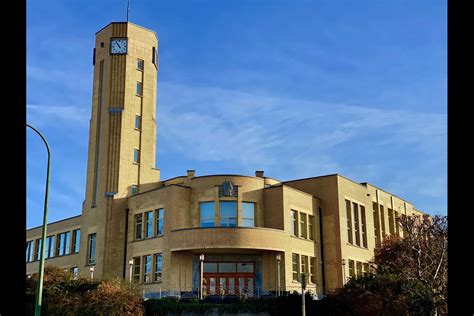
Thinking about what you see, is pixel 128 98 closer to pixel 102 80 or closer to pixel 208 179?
pixel 102 80

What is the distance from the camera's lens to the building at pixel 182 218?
43562 mm

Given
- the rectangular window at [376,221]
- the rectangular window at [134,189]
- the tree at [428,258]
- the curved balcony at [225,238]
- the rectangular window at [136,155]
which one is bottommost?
the tree at [428,258]

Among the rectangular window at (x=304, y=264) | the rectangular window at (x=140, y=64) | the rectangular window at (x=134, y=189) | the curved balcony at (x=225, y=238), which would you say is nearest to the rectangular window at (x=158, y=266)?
Answer: the curved balcony at (x=225, y=238)

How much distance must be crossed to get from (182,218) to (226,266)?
5456 millimetres

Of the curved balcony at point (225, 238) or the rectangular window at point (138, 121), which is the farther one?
the rectangular window at point (138, 121)

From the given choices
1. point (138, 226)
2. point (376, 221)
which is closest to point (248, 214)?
point (138, 226)

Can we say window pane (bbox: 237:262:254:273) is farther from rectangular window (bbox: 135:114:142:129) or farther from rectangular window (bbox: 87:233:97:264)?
rectangular window (bbox: 135:114:142:129)

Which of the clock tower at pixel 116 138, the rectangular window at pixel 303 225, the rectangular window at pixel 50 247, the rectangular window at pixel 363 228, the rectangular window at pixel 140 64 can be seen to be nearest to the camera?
the rectangular window at pixel 303 225

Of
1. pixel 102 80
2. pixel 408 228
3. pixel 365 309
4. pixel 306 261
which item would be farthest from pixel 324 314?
pixel 102 80

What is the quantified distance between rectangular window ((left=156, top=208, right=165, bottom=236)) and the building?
0.09 metres

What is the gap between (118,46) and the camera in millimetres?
55094

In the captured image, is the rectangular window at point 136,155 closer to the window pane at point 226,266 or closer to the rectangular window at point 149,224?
the rectangular window at point 149,224

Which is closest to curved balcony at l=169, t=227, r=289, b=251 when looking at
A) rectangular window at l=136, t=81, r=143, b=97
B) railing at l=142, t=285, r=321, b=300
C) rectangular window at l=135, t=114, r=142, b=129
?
railing at l=142, t=285, r=321, b=300

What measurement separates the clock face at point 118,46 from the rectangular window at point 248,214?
21.3 m
